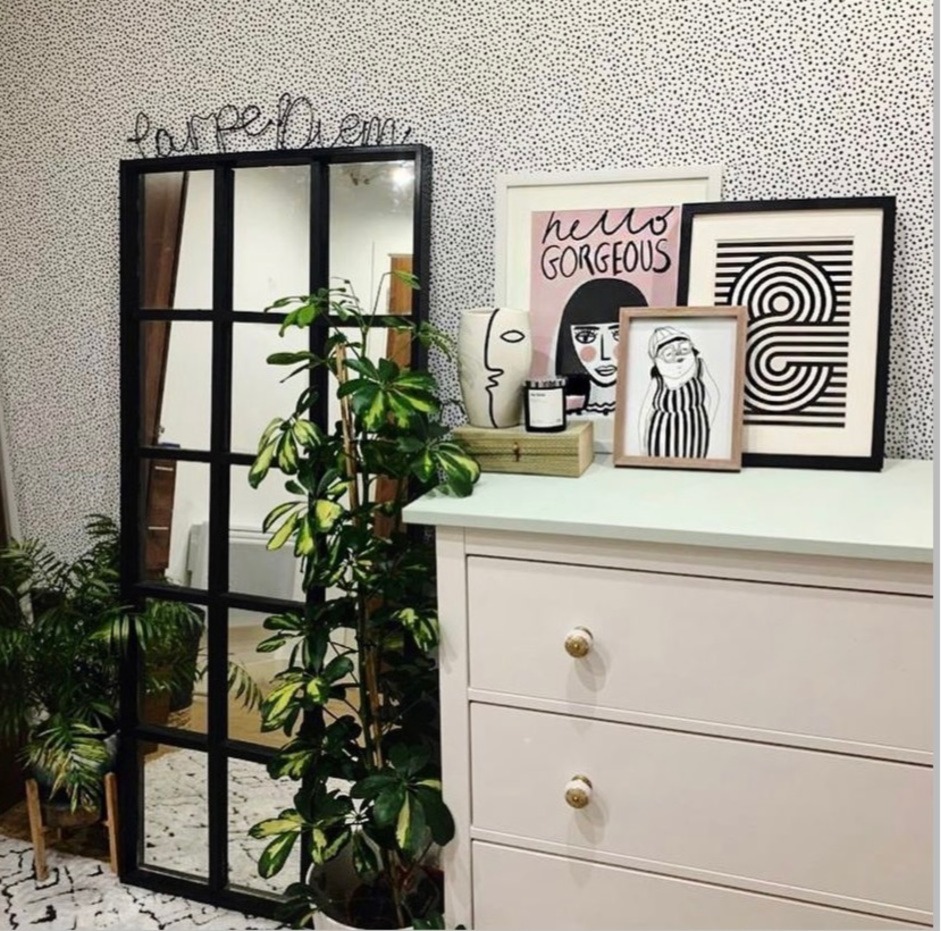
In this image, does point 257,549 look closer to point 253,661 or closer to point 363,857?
point 253,661

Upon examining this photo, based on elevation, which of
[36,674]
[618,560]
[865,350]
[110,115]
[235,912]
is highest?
[110,115]

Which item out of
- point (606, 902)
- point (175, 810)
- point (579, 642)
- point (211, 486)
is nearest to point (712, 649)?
point (579, 642)

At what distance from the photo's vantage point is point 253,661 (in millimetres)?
2012

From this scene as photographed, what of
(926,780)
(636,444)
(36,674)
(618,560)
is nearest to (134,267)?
(36,674)

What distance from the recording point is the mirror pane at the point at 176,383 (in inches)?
79.8

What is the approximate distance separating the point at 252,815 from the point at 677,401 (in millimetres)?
1195

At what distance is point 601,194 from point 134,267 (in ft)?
3.18

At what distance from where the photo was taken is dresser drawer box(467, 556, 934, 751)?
1246 millimetres

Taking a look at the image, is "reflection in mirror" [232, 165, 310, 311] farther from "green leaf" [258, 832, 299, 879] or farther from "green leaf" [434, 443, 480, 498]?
"green leaf" [258, 832, 299, 879]

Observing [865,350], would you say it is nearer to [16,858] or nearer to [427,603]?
[427,603]

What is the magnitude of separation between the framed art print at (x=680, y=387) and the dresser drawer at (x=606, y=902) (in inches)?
25.0

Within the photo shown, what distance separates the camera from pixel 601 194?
1.79 metres

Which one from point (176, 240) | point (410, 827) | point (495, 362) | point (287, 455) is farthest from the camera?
point (176, 240)

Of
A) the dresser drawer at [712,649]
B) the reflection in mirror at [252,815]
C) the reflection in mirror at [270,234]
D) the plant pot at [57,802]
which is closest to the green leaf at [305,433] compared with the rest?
the dresser drawer at [712,649]
